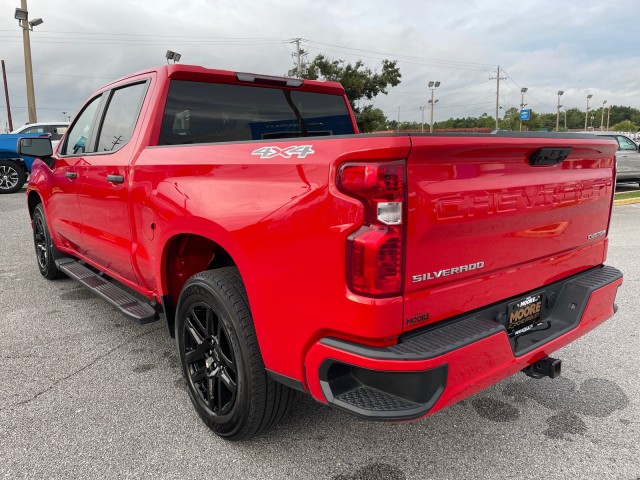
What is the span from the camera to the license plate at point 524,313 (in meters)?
2.21

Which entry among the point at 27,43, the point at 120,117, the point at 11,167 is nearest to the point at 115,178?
the point at 120,117

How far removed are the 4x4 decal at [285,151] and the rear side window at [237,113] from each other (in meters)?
1.20

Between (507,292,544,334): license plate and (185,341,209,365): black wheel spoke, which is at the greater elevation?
(507,292,544,334): license plate

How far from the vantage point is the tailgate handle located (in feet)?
6.93

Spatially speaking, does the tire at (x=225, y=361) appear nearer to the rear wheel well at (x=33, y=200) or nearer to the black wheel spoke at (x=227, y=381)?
the black wheel spoke at (x=227, y=381)

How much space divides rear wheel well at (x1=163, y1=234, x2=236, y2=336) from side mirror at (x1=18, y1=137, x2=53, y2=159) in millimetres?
2293

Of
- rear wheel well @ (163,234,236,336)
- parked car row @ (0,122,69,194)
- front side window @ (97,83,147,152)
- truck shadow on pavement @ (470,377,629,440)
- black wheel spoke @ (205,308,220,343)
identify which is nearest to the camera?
black wheel spoke @ (205,308,220,343)

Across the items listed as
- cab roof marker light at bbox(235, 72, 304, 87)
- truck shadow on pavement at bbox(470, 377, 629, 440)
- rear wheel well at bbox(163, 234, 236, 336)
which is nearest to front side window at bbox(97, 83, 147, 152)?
cab roof marker light at bbox(235, 72, 304, 87)

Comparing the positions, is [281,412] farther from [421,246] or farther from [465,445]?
[421,246]

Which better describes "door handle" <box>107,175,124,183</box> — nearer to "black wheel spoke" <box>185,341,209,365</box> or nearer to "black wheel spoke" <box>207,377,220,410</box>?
"black wheel spoke" <box>185,341,209,365</box>

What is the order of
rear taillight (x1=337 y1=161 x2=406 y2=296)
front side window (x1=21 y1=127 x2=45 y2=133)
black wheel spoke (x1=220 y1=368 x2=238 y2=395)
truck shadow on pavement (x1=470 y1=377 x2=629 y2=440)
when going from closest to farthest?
rear taillight (x1=337 y1=161 x2=406 y2=296)
black wheel spoke (x1=220 y1=368 x2=238 y2=395)
truck shadow on pavement (x1=470 y1=377 x2=629 y2=440)
front side window (x1=21 y1=127 x2=45 y2=133)

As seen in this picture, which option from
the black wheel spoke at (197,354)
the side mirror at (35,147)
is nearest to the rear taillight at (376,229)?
the black wheel spoke at (197,354)

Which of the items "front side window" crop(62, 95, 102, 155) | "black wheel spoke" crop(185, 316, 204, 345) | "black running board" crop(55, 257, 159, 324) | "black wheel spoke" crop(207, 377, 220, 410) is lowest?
"black wheel spoke" crop(207, 377, 220, 410)

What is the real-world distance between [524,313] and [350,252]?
41.6 inches
